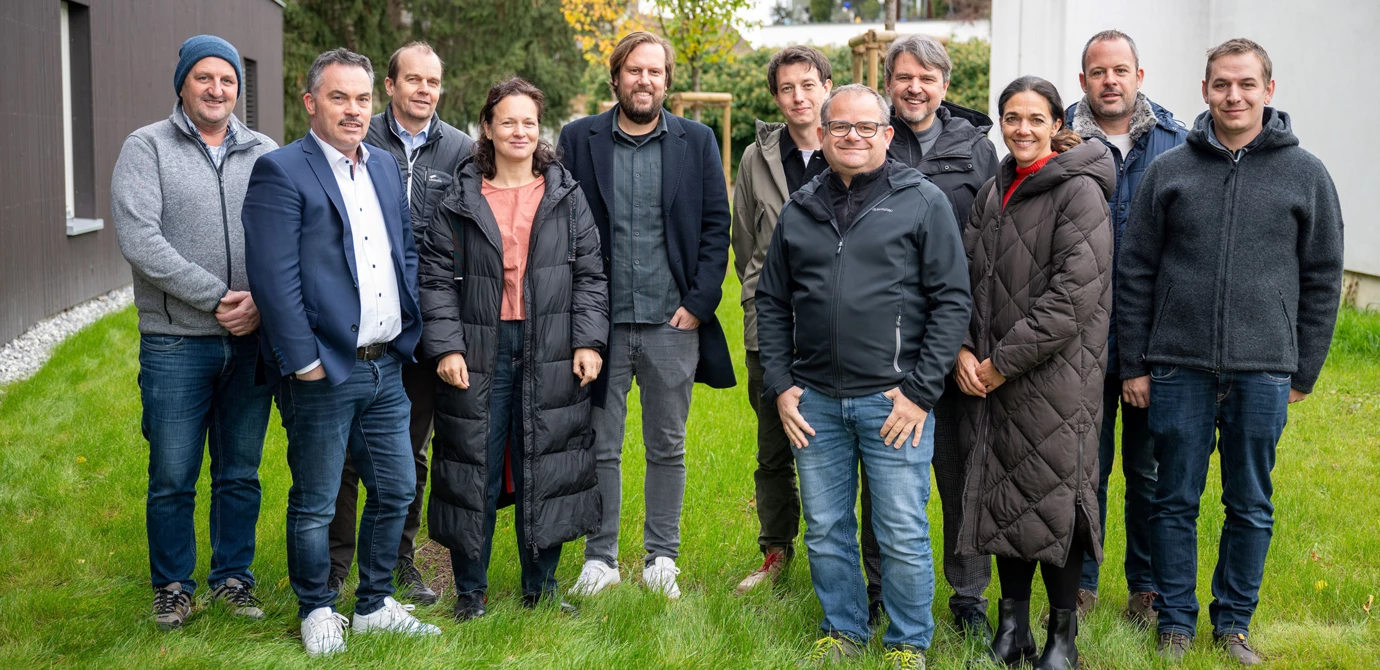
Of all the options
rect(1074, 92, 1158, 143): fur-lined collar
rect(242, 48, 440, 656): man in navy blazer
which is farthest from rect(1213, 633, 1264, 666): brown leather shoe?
rect(242, 48, 440, 656): man in navy blazer

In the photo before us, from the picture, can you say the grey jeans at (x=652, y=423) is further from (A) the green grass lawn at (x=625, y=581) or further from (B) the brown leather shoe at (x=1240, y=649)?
(B) the brown leather shoe at (x=1240, y=649)

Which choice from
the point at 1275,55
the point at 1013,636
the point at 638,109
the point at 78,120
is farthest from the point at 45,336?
the point at 1275,55

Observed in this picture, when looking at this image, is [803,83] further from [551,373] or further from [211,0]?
[211,0]

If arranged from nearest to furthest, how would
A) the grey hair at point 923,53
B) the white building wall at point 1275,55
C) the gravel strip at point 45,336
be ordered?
the grey hair at point 923,53 → the gravel strip at point 45,336 → the white building wall at point 1275,55

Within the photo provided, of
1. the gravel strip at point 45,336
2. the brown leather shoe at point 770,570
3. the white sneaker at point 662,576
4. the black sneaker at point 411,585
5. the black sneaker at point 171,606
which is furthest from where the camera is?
the gravel strip at point 45,336

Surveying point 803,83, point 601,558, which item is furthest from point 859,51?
point 601,558

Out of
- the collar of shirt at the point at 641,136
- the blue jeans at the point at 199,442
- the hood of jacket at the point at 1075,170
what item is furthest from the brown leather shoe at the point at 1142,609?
the blue jeans at the point at 199,442

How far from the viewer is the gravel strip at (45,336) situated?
28.0 feet

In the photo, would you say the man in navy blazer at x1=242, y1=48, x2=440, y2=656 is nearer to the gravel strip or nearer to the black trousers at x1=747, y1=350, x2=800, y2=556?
the black trousers at x1=747, y1=350, x2=800, y2=556

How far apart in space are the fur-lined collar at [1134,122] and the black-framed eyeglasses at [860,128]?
1.01 metres

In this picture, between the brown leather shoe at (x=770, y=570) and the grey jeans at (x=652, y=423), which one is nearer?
the grey jeans at (x=652, y=423)

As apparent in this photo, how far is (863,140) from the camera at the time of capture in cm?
377

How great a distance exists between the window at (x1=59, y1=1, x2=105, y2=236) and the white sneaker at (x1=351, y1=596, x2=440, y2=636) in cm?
846

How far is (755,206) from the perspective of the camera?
4.75m
